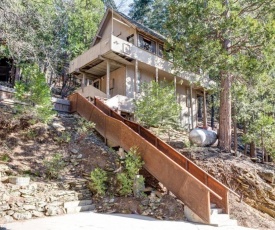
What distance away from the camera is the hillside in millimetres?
7094

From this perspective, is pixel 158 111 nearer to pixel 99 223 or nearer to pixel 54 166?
pixel 54 166

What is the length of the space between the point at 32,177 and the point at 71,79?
893 inches

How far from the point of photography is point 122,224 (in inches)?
234

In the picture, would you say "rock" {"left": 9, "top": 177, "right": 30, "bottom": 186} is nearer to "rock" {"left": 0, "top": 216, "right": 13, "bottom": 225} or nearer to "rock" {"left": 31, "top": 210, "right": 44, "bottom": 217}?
"rock" {"left": 31, "top": 210, "right": 44, "bottom": 217}

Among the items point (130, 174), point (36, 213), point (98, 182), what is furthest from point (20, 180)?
point (130, 174)

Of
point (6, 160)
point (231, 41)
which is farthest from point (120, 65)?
point (6, 160)

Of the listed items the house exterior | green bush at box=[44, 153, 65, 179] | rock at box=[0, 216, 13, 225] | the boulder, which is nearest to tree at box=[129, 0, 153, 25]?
the house exterior

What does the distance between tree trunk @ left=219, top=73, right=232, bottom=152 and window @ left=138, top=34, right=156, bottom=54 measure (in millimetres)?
8193

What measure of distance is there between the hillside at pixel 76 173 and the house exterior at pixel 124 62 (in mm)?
5771

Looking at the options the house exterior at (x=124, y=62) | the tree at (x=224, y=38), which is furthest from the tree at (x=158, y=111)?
the house exterior at (x=124, y=62)

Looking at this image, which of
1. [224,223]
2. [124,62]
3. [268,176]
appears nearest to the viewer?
[224,223]

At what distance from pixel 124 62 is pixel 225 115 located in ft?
27.2

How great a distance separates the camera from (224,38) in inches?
460

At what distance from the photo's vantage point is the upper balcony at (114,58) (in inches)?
634
